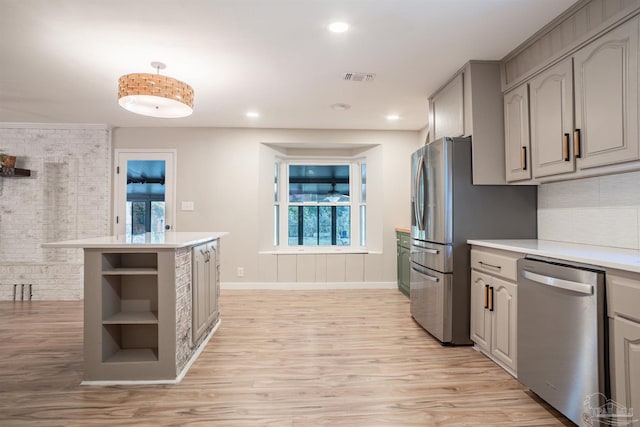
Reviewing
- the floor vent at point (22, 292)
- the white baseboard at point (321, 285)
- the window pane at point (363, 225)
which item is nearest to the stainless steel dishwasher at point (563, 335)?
the white baseboard at point (321, 285)

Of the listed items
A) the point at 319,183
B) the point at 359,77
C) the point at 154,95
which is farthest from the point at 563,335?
the point at 319,183

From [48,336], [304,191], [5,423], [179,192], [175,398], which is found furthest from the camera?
[304,191]

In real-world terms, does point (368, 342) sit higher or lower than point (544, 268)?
lower

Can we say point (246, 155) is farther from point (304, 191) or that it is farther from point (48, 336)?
point (48, 336)

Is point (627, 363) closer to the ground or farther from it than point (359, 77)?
closer to the ground

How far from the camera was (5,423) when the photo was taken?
181 centimetres

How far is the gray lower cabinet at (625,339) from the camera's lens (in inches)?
55.0

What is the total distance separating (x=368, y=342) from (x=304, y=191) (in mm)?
3091

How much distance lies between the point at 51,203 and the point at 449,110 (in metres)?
5.24

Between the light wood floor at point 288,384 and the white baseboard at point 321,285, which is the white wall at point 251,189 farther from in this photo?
the light wood floor at point 288,384

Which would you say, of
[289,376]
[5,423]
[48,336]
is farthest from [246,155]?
[5,423]

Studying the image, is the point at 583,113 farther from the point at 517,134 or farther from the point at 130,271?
the point at 130,271

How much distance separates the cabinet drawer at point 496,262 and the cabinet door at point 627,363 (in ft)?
2.33

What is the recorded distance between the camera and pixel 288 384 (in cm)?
224
